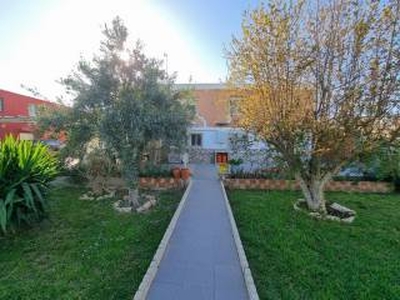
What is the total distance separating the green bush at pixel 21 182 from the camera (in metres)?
5.38

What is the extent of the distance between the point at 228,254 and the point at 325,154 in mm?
4424

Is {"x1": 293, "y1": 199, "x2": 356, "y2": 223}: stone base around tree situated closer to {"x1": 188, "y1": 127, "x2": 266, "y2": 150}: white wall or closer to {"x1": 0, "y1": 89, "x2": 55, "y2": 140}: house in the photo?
{"x1": 188, "y1": 127, "x2": 266, "y2": 150}: white wall

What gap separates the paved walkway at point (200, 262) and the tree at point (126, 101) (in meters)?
2.63

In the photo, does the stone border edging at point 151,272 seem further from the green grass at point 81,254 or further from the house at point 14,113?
the house at point 14,113

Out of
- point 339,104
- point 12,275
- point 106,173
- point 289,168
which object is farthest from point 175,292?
point 106,173

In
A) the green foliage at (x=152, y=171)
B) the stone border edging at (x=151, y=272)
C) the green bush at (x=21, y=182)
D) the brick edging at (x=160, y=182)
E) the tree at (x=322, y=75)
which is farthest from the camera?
the green foliage at (x=152, y=171)

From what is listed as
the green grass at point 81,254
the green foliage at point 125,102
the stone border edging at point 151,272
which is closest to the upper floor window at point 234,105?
the green foliage at point 125,102

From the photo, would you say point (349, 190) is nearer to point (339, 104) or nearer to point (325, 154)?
point (325, 154)

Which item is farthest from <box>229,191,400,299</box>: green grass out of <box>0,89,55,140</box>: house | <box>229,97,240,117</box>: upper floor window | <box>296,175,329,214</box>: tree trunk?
<box>0,89,55,140</box>: house

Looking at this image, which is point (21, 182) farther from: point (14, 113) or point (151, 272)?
point (14, 113)

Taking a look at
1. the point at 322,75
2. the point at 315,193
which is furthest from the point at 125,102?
the point at 315,193

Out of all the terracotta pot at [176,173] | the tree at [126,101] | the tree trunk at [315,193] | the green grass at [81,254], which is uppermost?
the tree at [126,101]

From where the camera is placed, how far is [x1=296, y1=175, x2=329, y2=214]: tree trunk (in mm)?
7625

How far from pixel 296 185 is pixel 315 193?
3282 mm
